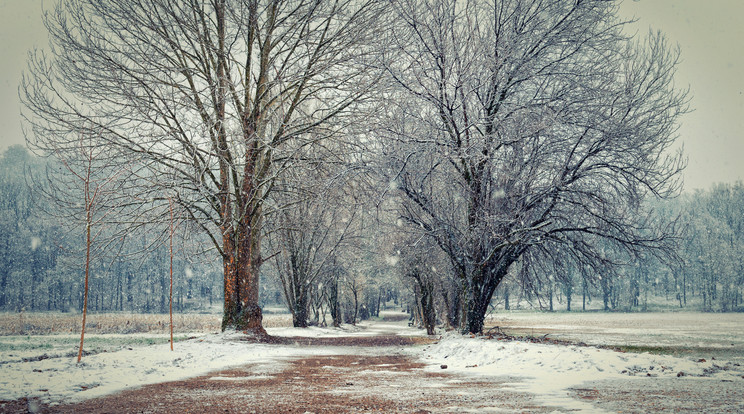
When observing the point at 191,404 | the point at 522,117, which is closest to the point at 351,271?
the point at 522,117

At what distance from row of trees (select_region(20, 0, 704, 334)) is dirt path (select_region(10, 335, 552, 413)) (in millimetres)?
4817

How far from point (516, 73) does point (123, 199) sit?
11.1 metres

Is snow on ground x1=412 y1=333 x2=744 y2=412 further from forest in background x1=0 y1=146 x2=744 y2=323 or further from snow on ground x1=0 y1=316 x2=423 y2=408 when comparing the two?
forest in background x1=0 y1=146 x2=744 y2=323

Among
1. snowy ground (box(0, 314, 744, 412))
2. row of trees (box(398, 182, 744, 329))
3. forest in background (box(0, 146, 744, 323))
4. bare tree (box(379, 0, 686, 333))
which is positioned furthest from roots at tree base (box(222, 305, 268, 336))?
forest in background (box(0, 146, 744, 323))

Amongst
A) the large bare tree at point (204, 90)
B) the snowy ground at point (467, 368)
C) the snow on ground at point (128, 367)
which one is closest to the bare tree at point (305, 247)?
the large bare tree at point (204, 90)

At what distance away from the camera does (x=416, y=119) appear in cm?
1292

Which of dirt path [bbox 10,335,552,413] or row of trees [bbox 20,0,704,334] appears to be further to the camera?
row of trees [bbox 20,0,704,334]

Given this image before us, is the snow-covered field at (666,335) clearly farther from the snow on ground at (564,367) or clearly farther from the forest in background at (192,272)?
the snow on ground at (564,367)

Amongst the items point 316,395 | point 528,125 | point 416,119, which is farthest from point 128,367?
point 528,125

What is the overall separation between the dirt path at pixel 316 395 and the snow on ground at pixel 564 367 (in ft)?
1.70

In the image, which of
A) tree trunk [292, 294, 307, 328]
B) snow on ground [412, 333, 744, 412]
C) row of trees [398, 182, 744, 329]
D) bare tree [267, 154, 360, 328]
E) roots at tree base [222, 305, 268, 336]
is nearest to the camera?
snow on ground [412, 333, 744, 412]

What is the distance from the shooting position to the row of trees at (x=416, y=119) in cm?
1212

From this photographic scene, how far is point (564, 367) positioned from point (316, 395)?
13.3 feet

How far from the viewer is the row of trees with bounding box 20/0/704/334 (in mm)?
12117
